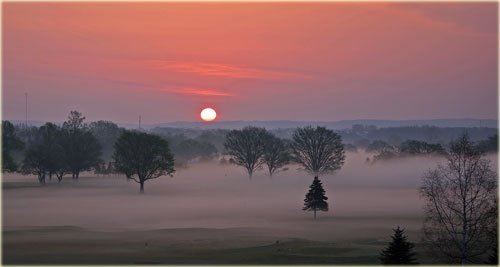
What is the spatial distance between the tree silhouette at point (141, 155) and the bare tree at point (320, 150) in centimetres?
3195

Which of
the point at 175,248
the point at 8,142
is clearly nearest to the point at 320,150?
the point at 8,142

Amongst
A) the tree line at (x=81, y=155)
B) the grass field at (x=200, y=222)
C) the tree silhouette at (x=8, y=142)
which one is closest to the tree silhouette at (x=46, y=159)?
the tree line at (x=81, y=155)

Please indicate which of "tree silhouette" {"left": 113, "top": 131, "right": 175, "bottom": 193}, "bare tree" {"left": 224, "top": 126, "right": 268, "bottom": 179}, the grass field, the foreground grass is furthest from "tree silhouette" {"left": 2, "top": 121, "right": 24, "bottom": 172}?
the foreground grass

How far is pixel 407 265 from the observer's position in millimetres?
36219

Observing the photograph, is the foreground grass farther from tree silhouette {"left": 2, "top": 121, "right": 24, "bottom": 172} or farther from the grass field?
tree silhouette {"left": 2, "top": 121, "right": 24, "bottom": 172}

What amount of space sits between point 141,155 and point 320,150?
37191mm

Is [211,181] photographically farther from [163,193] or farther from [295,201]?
[295,201]

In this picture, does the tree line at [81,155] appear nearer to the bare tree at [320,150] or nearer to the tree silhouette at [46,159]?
the tree silhouette at [46,159]

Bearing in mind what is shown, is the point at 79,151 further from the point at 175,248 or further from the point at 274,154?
the point at 175,248

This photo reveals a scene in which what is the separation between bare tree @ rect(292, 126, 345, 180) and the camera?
12850cm

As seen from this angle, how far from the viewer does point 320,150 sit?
5064 inches

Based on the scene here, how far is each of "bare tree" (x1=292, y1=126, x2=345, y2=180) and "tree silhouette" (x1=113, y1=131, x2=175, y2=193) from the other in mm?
31954

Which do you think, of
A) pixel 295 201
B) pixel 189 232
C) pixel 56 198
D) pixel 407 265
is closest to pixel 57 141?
pixel 56 198

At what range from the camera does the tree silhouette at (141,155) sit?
104750mm
